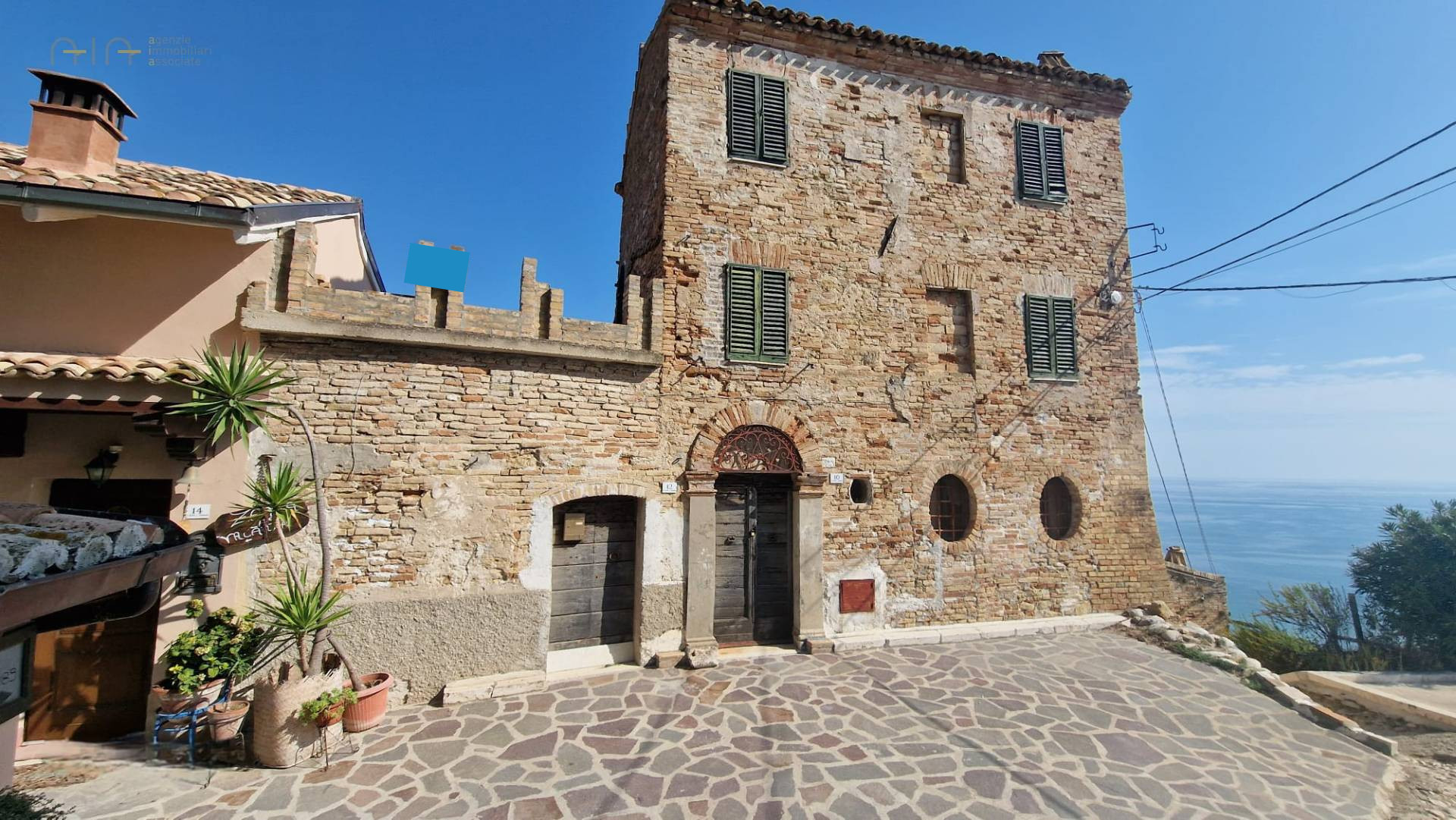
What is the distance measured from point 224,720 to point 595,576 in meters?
3.87

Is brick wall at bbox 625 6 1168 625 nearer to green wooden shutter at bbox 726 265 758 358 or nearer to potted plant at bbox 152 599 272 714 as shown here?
green wooden shutter at bbox 726 265 758 358

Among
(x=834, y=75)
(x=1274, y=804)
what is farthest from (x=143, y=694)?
(x=834, y=75)

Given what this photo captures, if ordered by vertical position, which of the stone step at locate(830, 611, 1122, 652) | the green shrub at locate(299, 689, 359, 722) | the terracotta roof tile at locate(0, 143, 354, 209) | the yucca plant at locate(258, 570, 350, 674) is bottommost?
the stone step at locate(830, 611, 1122, 652)

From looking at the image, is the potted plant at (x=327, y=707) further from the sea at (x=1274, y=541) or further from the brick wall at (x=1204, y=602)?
the sea at (x=1274, y=541)

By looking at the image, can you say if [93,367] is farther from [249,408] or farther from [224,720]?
[224,720]

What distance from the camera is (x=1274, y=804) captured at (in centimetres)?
471

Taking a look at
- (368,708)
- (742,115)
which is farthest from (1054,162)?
(368,708)

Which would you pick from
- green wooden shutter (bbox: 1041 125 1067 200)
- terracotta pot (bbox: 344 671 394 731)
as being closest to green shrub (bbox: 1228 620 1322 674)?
green wooden shutter (bbox: 1041 125 1067 200)

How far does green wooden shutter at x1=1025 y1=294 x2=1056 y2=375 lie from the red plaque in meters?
4.80

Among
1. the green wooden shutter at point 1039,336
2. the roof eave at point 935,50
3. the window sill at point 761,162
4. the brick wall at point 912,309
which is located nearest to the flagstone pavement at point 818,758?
the brick wall at point 912,309

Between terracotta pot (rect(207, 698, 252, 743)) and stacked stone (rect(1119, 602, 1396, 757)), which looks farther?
stacked stone (rect(1119, 602, 1396, 757))

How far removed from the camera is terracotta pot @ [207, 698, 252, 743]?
5141mm

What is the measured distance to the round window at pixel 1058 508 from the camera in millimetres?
9672

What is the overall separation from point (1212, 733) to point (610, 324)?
8572 millimetres
